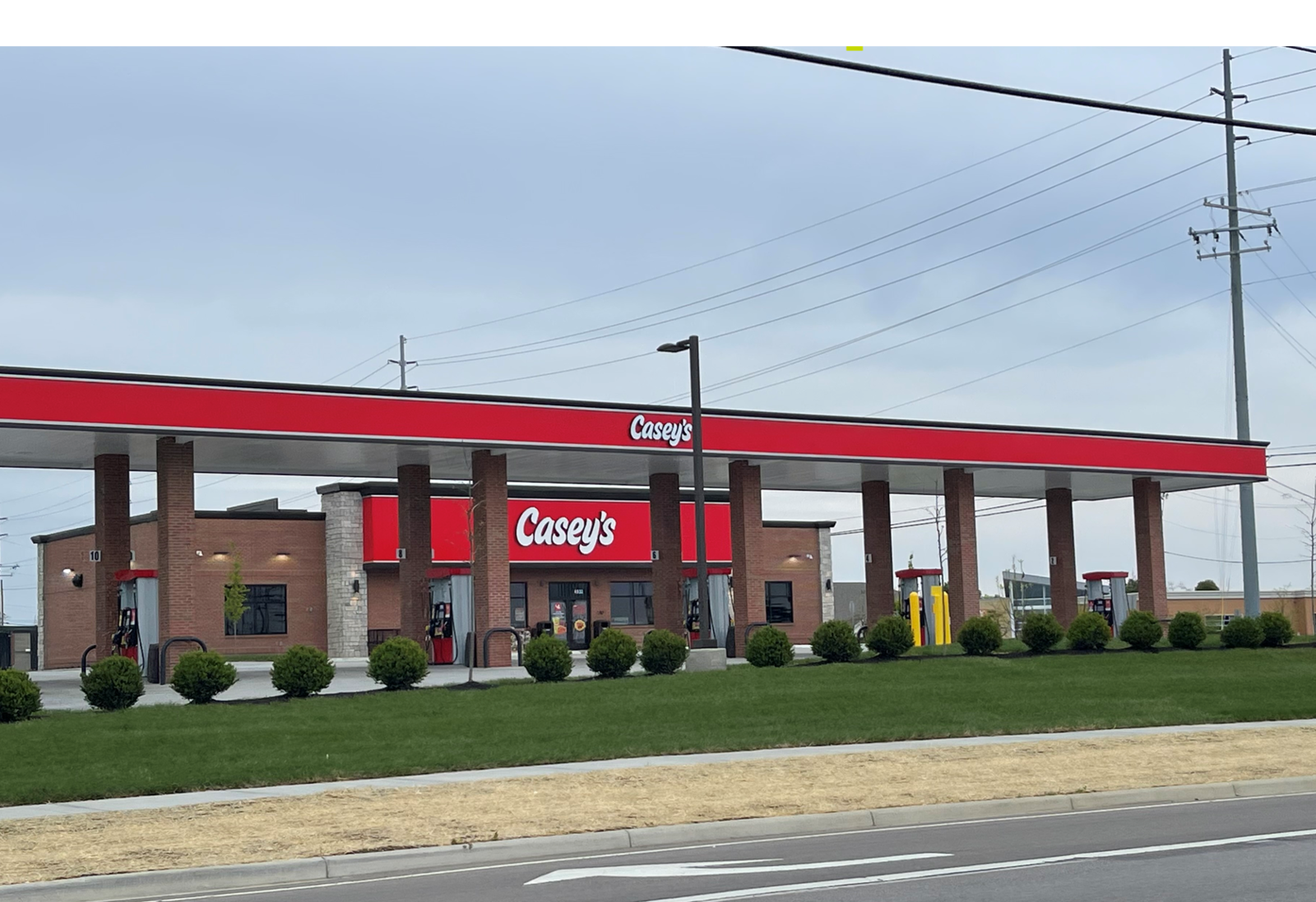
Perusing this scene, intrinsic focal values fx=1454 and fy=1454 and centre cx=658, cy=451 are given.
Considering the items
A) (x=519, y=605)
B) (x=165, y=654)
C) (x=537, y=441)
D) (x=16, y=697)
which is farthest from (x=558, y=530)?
(x=16, y=697)

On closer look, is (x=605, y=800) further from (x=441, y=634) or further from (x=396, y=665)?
(x=441, y=634)

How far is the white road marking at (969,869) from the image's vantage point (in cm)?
1062

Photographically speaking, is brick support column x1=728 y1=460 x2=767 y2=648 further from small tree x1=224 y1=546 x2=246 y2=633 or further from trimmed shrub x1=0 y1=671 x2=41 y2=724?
trimmed shrub x1=0 y1=671 x2=41 y2=724

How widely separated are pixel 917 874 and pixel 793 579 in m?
51.6

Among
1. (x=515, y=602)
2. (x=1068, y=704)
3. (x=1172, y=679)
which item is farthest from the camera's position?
(x=515, y=602)

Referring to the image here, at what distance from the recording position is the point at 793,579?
6272 cm

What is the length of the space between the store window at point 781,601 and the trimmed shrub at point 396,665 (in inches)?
1400

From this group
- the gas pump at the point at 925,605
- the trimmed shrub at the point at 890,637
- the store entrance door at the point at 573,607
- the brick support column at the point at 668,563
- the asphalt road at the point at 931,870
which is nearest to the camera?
the asphalt road at the point at 931,870

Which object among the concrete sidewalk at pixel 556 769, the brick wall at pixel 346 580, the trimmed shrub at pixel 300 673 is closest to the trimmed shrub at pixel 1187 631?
the concrete sidewalk at pixel 556 769

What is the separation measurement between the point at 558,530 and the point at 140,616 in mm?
24104

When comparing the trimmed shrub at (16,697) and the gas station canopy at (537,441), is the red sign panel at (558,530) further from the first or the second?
Answer: the trimmed shrub at (16,697)
